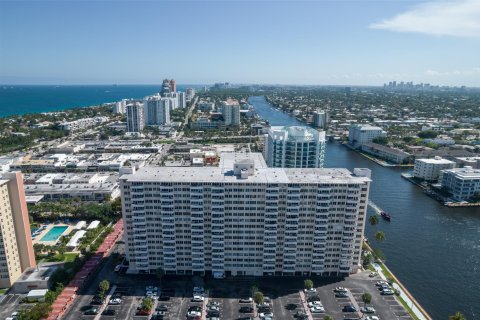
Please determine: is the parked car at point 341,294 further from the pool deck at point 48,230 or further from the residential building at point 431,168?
the residential building at point 431,168

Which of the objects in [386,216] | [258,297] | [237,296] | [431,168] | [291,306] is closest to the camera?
[258,297]

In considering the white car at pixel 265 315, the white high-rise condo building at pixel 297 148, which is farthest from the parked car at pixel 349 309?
the white high-rise condo building at pixel 297 148

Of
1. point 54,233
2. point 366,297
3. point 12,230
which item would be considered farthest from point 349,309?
point 54,233

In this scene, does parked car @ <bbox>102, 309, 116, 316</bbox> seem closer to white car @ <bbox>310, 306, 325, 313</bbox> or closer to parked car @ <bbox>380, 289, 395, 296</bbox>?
white car @ <bbox>310, 306, 325, 313</bbox>

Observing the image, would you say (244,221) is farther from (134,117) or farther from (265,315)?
(134,117)

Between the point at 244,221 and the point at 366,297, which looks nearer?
the point at 366,297

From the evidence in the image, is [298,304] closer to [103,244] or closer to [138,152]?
[103,244]
